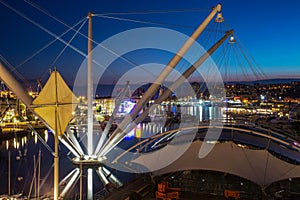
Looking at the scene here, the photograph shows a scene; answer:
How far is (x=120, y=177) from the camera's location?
13.5 m

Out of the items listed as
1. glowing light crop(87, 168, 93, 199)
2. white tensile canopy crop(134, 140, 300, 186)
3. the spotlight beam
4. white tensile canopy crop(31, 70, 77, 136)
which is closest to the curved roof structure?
white tensile canopy crop(134, 140, 300, 186)

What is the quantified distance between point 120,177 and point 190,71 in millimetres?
5127

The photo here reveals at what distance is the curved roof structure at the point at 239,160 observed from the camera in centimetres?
910

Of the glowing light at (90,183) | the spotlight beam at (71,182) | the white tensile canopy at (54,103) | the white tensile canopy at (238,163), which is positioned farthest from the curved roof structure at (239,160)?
the white tensile canopy at (54,103)

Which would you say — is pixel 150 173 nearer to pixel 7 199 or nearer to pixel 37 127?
pixel 7 199

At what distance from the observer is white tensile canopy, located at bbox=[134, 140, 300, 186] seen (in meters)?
9.04

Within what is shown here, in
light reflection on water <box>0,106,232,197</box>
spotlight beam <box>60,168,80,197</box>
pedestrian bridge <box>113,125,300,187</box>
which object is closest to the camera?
pedestrian bridge <box>113,125,300,187</box>

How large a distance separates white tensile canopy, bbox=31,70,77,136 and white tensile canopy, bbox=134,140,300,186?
15.6ft

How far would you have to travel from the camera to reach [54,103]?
18.6 ft

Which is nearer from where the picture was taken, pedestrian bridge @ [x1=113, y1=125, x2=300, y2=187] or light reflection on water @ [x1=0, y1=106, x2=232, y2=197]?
pedestrian bridge @ [x1=113, y1=125, x2=300, y2=187]

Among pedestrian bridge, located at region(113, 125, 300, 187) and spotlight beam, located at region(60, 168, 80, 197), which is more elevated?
pedestrian bridge, located at region(113, 125, 300, 187)

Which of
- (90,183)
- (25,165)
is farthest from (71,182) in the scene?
(25,165)

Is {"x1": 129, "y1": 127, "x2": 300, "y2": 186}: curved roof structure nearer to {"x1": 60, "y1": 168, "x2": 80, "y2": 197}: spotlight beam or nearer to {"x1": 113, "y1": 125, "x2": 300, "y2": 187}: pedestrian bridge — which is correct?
{"x1": 113, "y1": 125, "x2": 300, "y2": 187}: pedestrian bridge

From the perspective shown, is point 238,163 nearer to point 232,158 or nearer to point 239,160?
point 239,160
